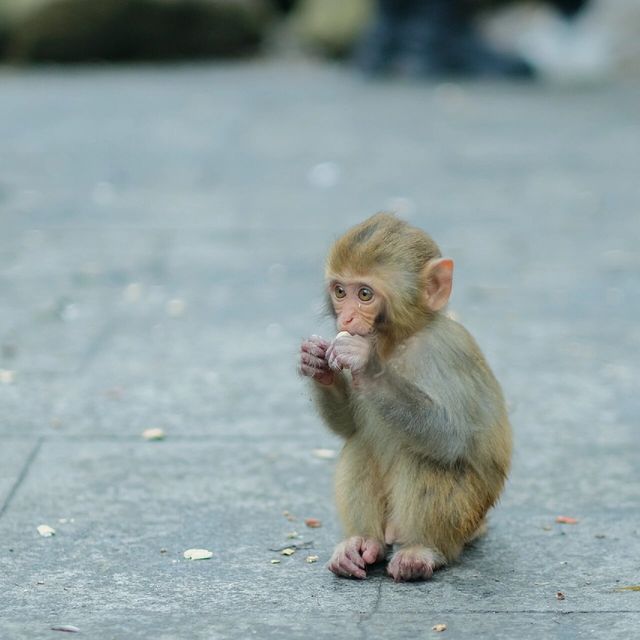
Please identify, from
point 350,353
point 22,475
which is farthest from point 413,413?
point 22,475

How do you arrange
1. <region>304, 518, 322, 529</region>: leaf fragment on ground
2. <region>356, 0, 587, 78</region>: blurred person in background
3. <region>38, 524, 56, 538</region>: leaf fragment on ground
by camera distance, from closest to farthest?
<region>38, 524, 56, 538</region>: leaf fragment on ground
<region>304, 518, 322, 529</region>: leaf fragment on ground
<region>356, 0, 587, 78</region>: blurred person in background

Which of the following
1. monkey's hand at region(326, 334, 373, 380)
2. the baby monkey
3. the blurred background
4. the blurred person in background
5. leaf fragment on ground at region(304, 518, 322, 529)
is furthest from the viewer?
the blurred background

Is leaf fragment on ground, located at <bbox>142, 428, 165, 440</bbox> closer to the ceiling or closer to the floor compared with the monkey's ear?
closer to the floor

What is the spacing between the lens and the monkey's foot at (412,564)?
4.22 meters

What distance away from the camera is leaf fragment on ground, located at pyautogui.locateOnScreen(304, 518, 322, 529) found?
480 cm

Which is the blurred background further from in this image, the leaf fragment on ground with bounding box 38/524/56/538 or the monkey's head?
the monkey's head

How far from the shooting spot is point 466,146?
42.5 ft

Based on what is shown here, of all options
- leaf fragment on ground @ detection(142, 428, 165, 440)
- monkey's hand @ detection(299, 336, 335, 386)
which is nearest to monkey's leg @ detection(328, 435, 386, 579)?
monkey's hand @ detection(299, 336, 335, 386)

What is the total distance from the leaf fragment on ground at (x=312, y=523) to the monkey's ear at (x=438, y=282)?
3.24ft

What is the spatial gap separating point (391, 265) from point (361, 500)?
766mm

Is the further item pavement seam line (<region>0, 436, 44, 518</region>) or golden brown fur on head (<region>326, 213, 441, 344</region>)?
pavement seam line (<region>0, 436, 44, 518</region>)

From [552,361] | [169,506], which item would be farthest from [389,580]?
[552,361]

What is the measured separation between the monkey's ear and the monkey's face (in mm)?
168

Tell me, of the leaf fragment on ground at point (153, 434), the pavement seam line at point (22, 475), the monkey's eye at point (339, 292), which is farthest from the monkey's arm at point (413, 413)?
the leaf fragment on ground at point (153, 434)
